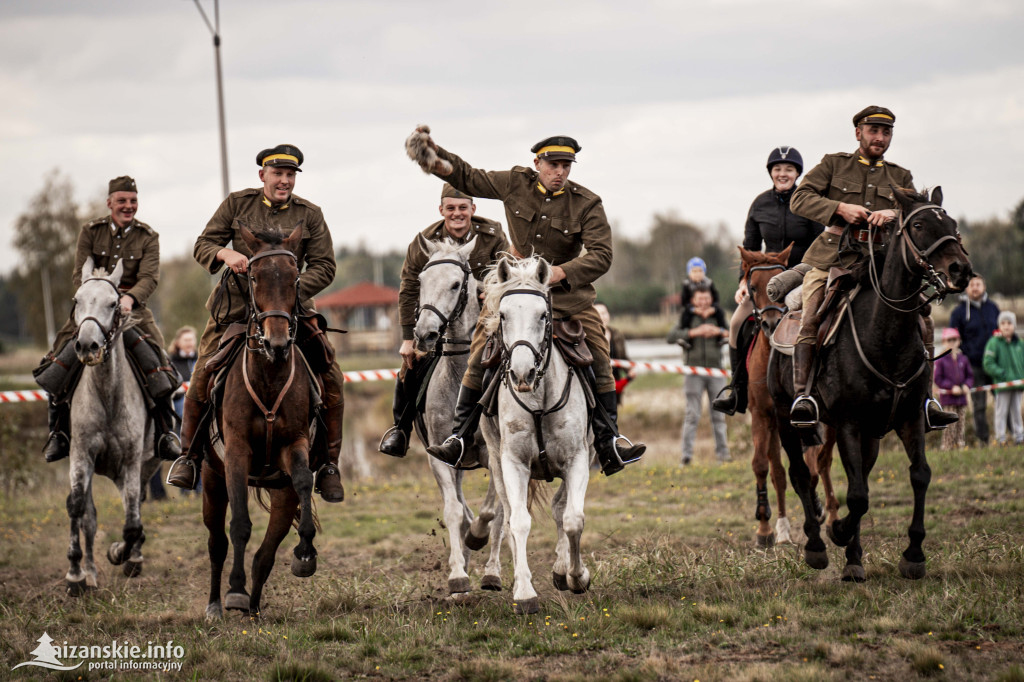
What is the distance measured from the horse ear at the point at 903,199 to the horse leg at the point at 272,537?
17.1 ft

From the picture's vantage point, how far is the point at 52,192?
207 ft

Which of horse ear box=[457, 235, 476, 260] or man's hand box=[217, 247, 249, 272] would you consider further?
horse ear box=[457, 235, 476, 260]

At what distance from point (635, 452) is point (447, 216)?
10.5 feet

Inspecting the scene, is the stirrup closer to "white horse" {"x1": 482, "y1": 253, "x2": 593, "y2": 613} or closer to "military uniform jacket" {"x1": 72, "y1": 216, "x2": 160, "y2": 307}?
"white horse" {"x1": 482, "y1": 253, "x2": 593, "y2": 613}

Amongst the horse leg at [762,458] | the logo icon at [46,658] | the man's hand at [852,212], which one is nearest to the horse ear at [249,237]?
the logo icon at [46,658]

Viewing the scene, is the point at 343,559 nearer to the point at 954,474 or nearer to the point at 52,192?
the point at 954,474

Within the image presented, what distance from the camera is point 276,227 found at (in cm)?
837

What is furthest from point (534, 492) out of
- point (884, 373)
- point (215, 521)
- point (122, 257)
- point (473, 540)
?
point (122, 257)

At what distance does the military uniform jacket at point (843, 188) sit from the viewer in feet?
28.1

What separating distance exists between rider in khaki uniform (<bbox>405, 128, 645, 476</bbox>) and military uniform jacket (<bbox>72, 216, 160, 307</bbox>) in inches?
173

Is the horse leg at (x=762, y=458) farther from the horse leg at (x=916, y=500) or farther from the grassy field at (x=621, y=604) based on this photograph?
the horse leg at (x=916, y=500)

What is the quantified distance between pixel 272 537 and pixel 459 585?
5.03ft

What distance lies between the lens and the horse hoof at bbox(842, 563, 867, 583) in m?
7.90

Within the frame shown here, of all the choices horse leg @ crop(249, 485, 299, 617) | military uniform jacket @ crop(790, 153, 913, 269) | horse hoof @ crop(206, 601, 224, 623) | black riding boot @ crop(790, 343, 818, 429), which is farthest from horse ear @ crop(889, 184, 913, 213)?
horse hoof @ crop(206, 601, 224, 623)
